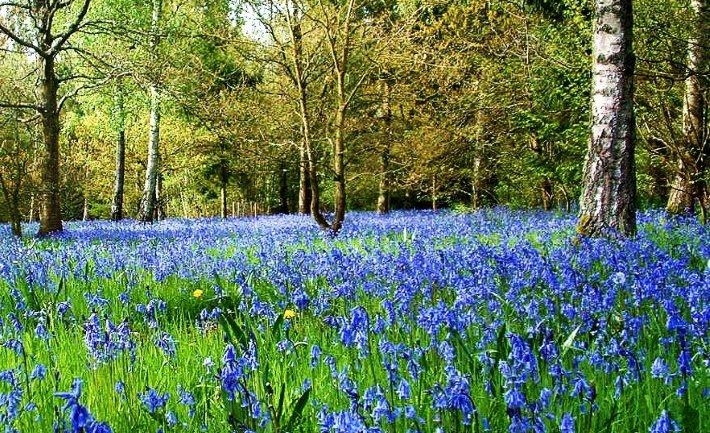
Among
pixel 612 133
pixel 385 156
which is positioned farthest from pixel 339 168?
pixel 385 156

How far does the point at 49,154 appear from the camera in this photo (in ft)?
A: 44.3

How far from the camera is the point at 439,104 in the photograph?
19531mm

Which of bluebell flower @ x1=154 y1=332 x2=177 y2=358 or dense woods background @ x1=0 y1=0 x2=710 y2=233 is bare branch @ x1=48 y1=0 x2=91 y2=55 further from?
bluebell flower @ x1=154 y1=332 x2=177 y2=358

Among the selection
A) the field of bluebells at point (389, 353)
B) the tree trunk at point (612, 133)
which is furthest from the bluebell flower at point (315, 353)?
the tree trunk at point (612, 133)

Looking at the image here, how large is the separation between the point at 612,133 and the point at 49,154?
425 inches

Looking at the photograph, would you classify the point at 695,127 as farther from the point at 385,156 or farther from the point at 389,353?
the point at 385,156

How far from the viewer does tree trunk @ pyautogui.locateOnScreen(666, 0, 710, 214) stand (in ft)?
32.1

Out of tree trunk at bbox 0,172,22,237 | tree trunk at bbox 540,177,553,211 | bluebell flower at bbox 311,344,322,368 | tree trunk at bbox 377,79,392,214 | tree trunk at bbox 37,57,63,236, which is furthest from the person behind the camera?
tree trunk at bbox 377,79,392,214

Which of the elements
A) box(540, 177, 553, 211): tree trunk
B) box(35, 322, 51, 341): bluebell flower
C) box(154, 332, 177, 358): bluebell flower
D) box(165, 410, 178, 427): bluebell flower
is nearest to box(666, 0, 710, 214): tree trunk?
box(540, 177, 553, 211): tree trunk

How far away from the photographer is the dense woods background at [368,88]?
38.4ft

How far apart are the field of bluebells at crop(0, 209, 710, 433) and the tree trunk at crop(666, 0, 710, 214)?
4.18m

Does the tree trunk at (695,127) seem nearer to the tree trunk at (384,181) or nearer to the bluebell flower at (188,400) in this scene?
the bluebell flower at (188,400)

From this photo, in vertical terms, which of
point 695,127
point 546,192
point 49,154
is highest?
point 695,127

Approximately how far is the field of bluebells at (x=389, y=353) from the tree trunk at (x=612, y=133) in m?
1.15
